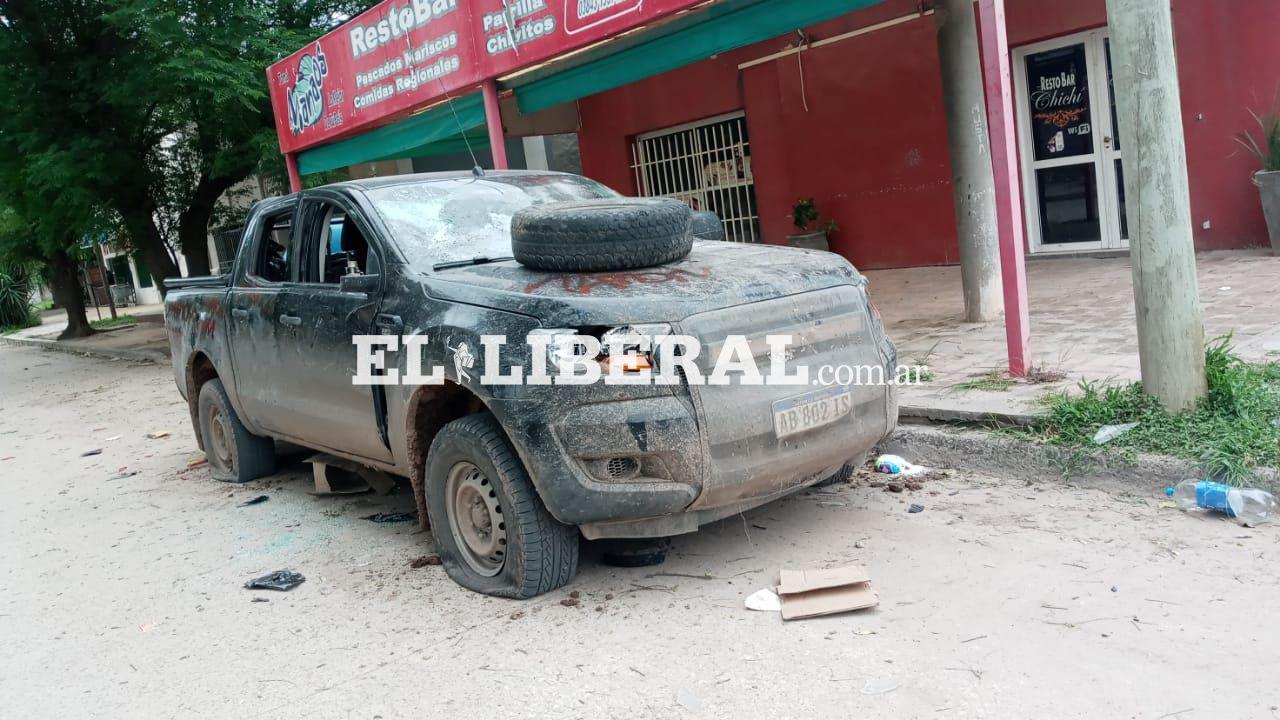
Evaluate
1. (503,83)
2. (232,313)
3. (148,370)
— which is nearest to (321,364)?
(232,313)

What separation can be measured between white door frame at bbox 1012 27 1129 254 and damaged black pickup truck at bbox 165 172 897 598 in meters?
6.39

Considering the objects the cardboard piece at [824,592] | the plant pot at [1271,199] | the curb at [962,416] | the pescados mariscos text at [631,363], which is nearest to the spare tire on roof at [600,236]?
the pescados mariscos text at [631,363]

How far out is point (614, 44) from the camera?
8.27 meters

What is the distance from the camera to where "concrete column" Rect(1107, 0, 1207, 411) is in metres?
4.62

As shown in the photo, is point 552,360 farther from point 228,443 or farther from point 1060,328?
point 1060,328

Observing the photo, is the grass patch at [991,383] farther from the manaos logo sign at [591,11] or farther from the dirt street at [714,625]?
the manaos logo sign at [591,11]

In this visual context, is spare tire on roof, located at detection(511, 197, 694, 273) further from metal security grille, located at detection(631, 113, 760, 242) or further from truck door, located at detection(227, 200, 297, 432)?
metal security grille, located at detection(631, 113, 760, 242)

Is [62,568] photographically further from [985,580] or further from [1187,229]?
[1187,229]

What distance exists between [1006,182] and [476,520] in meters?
3.67

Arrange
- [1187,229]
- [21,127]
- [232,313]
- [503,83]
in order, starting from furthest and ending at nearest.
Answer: [21,127], [503,83], [232,313], [1187,229]

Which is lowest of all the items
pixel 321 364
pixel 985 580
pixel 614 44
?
pixel 985 580

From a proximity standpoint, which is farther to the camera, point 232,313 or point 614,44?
point 614,44

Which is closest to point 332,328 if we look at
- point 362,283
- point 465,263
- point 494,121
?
point 362,283

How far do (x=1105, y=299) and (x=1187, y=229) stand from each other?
348cm
